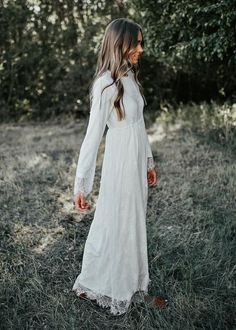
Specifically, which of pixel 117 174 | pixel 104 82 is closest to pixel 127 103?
pixel 104 82

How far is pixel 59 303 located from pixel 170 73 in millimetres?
7901

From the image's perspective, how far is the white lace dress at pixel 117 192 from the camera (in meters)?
2.72

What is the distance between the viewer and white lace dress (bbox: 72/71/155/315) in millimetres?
2717

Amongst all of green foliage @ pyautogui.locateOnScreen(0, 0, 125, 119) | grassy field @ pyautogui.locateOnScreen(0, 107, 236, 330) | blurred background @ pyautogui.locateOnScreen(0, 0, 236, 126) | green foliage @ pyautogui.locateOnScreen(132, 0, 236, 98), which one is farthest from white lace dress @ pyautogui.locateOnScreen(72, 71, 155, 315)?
green foliage @ pyautogui.locateOnScreen(0, 0, 125, 119)

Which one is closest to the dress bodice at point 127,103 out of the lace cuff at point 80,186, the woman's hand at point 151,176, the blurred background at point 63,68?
the lace cuff at point 80,186

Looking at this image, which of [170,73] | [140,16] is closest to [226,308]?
[140,16]

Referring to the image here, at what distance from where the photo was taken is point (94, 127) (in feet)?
8.81

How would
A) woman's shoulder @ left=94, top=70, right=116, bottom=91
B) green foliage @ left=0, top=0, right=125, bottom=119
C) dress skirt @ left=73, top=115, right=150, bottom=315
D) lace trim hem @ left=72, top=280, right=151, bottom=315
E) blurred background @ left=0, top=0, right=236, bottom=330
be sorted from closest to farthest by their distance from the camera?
1. woman's shoulder @ left=94, top=70, right=116, bottom=91
2. dress skirt @ left=73, top=115, right=150, bottom=315
3. lace trim hem @ left=72, top=280, right=151, bottom=315
4. blurred background @ left=0, top=0, right=236, bottom=330
5. green foliage @ left=0, top=0, right=125, bottom=119

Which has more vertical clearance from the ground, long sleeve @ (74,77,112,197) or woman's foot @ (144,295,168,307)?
long sleeve @ (74,77,112,197)

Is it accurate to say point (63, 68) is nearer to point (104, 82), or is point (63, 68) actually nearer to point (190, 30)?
point (190, 30)

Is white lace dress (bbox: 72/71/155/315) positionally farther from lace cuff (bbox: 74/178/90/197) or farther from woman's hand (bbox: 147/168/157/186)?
woman's hand (bbox: 147/168/157/186)

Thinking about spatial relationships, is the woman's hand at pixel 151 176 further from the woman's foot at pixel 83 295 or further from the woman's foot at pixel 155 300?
the woman's foot at pixel 83 295

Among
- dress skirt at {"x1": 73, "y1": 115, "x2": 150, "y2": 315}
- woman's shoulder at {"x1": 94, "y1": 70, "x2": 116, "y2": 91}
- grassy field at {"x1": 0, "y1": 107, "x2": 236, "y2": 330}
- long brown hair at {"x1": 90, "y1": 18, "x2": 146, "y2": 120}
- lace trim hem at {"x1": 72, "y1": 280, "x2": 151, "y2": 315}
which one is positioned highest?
long brown hair at {"x1": 90, "y1": 18, "x2": 146, "y2": 120}

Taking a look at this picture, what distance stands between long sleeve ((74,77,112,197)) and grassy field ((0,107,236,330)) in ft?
3.33
